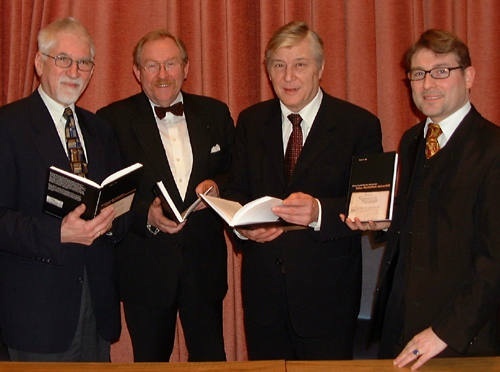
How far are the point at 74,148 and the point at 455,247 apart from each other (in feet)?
5.41

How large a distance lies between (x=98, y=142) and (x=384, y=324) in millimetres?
1511

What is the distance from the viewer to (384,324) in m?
2.46

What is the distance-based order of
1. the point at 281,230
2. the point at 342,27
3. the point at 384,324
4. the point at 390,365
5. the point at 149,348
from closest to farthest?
the point at 390,365 → the point at 384,324 → the point at 281,230 → the point at 149,348 → the point at 342,27

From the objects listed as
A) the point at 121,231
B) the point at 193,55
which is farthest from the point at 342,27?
the point at 121,231

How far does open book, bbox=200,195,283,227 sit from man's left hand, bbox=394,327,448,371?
80 centimetres

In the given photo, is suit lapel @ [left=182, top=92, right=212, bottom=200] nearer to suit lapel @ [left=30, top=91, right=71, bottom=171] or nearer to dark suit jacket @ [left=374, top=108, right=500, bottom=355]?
suit lapel @ [left=30, top=91, right=71, bottom=171]

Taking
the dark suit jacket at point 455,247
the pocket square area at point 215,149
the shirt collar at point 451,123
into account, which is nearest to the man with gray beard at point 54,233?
the pocket square area at point 215,149

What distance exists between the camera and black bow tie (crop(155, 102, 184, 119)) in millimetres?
3307

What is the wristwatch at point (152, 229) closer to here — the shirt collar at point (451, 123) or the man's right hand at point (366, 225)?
the man's right hand at point (366, 225)

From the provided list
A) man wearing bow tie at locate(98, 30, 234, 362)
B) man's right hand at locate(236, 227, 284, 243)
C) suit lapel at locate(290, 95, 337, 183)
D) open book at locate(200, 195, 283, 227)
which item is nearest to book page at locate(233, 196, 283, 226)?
open book at locate(200, 195, 283, 227)

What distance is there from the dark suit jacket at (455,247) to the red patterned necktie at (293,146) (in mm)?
677

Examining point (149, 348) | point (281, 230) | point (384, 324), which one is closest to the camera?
point (384, 324)

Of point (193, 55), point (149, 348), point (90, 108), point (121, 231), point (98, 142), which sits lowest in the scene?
point (149, 348)

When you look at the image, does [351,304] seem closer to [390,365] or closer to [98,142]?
[390,365]
